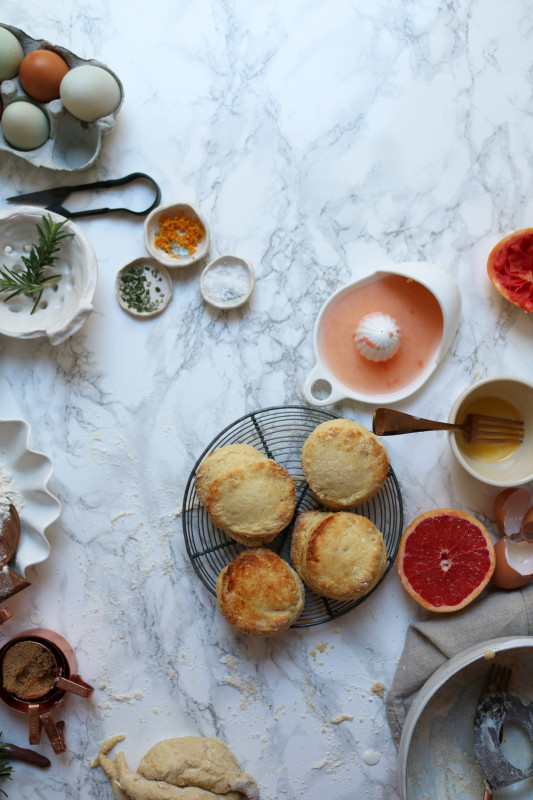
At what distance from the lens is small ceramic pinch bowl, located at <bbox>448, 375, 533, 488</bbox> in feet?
6.46

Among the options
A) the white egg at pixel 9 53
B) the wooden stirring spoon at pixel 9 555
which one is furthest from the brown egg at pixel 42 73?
the wooden stirring spoon at pixel 9 555

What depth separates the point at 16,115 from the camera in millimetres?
1966

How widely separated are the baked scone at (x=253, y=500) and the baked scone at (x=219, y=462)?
2 cm

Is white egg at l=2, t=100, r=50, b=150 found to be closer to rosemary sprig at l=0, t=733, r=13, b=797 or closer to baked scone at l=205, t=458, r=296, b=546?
baked scone at l=205, t=458, r=296, b=546

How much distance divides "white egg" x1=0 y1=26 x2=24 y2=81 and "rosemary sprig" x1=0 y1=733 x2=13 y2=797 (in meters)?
2.20

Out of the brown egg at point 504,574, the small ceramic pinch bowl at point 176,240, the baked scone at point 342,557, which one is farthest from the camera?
the small ceramic pinch bowl at point 176,240

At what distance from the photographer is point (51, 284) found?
Result: 6.91ft

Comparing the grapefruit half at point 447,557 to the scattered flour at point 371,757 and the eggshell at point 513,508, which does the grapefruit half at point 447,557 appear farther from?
the scattered flour at point 371,757

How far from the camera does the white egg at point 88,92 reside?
1942 mm

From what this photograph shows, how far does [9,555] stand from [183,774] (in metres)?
0.88

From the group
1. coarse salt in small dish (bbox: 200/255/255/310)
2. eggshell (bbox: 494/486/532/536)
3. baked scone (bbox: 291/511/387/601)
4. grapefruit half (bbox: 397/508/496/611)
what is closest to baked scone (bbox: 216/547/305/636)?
baked scone (bbox: 291/511/387/601)

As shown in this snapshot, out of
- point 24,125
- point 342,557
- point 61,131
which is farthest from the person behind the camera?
point 61,131

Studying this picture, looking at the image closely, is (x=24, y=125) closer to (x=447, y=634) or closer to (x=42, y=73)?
(x=42, y=73)

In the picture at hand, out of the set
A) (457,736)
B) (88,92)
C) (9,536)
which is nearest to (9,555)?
(9,536)
